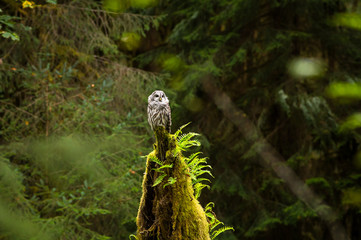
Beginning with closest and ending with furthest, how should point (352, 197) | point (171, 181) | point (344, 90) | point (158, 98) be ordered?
point (171, 181)
point (158, 98)
point (344, 90)
point (352, 197)

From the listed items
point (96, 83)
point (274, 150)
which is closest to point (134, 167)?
point (96, 83)

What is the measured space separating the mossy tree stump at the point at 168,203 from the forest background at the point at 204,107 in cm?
330

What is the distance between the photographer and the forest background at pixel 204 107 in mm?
5789

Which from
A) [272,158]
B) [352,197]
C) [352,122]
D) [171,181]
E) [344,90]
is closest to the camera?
[171,181]

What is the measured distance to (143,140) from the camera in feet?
19.8

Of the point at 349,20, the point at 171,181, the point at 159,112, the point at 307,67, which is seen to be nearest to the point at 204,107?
the point at 307,67

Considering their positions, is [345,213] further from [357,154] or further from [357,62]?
[357,62]

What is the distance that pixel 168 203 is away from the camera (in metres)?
2.17

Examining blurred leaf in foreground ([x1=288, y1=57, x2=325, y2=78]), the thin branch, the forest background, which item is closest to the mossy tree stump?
the forest background

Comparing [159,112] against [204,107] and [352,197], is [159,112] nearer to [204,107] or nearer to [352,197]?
[204,107]

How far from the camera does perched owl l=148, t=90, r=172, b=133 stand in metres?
2.17

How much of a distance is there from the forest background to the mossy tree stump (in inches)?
130

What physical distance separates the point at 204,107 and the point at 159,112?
5155mm

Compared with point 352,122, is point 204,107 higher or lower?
higher
